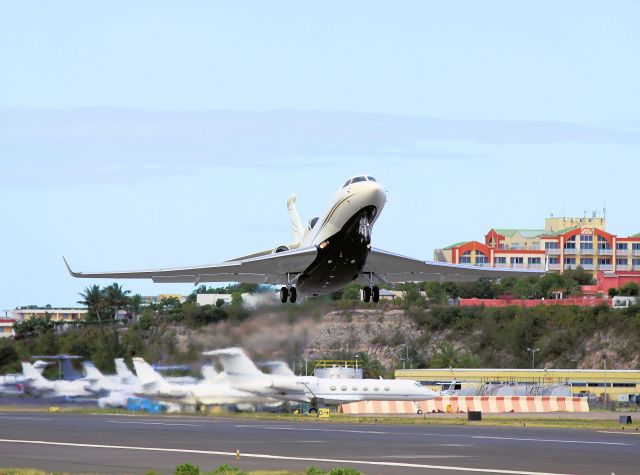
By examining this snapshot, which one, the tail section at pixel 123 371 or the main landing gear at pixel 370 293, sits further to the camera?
the tail section at pixel 123 371

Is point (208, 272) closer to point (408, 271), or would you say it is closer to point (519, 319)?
point (408, 271)

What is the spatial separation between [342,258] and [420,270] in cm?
973

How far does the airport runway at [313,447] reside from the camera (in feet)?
155

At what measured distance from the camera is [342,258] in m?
59.9

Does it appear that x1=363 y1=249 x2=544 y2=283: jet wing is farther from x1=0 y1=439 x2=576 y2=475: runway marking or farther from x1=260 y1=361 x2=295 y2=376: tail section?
x1=260 y1=361 x2=295 y2=376: tail section

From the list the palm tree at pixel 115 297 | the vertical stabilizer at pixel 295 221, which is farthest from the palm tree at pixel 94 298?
the vertical stabilizer at pixel 295 221

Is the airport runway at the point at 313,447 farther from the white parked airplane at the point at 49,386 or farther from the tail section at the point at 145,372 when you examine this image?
the white parked airplane at the point at 49,386

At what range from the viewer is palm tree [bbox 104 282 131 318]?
12481 centimetres

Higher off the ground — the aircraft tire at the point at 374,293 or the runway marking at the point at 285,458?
the aircraft tire at the point at 374,293

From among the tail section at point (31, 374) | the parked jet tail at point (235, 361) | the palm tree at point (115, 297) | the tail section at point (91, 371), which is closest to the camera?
the parked jet tail at point (235, 361)

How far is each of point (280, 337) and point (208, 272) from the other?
11.0 m

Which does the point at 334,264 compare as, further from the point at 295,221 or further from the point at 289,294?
the point at 295,221

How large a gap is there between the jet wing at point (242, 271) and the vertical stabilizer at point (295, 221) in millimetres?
3569

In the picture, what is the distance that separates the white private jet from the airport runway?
26.1 ft
